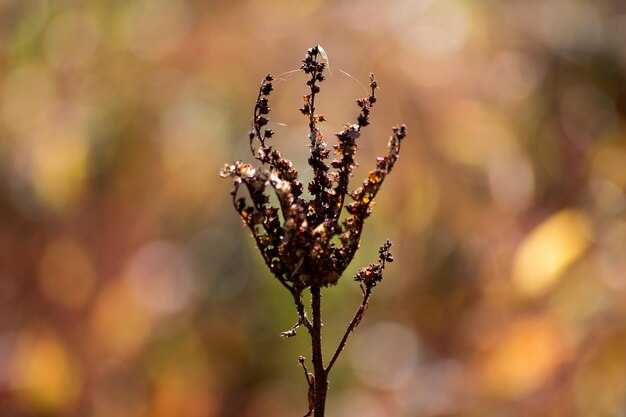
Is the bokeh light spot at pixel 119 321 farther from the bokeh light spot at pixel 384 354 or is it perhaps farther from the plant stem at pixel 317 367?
the plant stem at pixel 317 367

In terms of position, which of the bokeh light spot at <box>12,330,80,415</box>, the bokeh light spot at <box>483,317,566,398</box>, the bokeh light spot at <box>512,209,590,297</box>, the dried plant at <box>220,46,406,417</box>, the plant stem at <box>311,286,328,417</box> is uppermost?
the bokeh light spot at <box>512,209,590,297</box>

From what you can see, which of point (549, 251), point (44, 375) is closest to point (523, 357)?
point (549, 251)

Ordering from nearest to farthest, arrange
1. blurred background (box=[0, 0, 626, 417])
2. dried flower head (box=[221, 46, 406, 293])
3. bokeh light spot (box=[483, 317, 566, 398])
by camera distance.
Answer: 1. dried flower head (box=[221, 46, 406, 293])
2. bokeh light spot (box=[483, 317, 566, 398])
3. blurred background (box=[0, 0, 626, 417])

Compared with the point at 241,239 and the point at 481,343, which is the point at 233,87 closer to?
the point at 241,239

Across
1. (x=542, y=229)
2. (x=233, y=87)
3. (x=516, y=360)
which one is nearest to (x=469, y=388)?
(x=516, y=360)

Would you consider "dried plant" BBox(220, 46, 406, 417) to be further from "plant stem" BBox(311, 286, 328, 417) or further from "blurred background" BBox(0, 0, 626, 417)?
"blurred background" BBox(0, 0, 626, 417)

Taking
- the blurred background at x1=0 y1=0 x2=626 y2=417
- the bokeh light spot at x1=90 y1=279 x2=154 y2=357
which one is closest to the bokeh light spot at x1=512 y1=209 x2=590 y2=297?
the blurred background at x1=0 y1=0 x2=626 y2=417

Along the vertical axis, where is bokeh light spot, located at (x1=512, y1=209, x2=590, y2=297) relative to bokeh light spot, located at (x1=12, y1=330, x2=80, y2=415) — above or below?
above

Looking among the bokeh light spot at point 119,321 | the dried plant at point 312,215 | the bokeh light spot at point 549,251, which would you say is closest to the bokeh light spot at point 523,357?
the bokeh light spot at point 549,251
